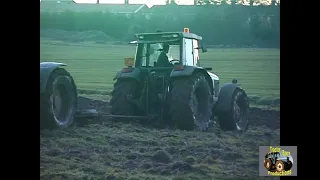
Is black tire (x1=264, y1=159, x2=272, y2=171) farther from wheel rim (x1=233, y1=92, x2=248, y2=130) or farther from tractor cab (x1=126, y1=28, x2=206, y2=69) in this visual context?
tractor cab (x1=126, y1=28, x2=206, y2=69)

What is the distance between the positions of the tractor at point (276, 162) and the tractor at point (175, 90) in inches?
16.8

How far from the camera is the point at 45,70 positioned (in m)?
5.78

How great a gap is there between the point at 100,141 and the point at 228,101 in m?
1.19

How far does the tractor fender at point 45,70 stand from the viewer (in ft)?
18.9

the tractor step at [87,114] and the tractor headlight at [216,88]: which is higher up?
the tractor headlight at [216,88]

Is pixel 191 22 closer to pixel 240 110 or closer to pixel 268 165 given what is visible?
pixel 240 110

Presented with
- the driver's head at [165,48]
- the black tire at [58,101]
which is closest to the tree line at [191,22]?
the driver's head at [165,48]

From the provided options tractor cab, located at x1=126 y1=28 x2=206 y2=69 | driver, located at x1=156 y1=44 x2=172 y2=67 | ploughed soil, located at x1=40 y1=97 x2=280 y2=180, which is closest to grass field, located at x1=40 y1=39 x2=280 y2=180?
ploughed soil, located at x1=40 y1=97 x2=280 y2=180

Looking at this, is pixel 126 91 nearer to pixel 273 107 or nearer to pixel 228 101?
pixel 228 101

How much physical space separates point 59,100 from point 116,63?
0.60m

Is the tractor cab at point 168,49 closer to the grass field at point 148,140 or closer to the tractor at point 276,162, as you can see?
the grass field at point 148,140
